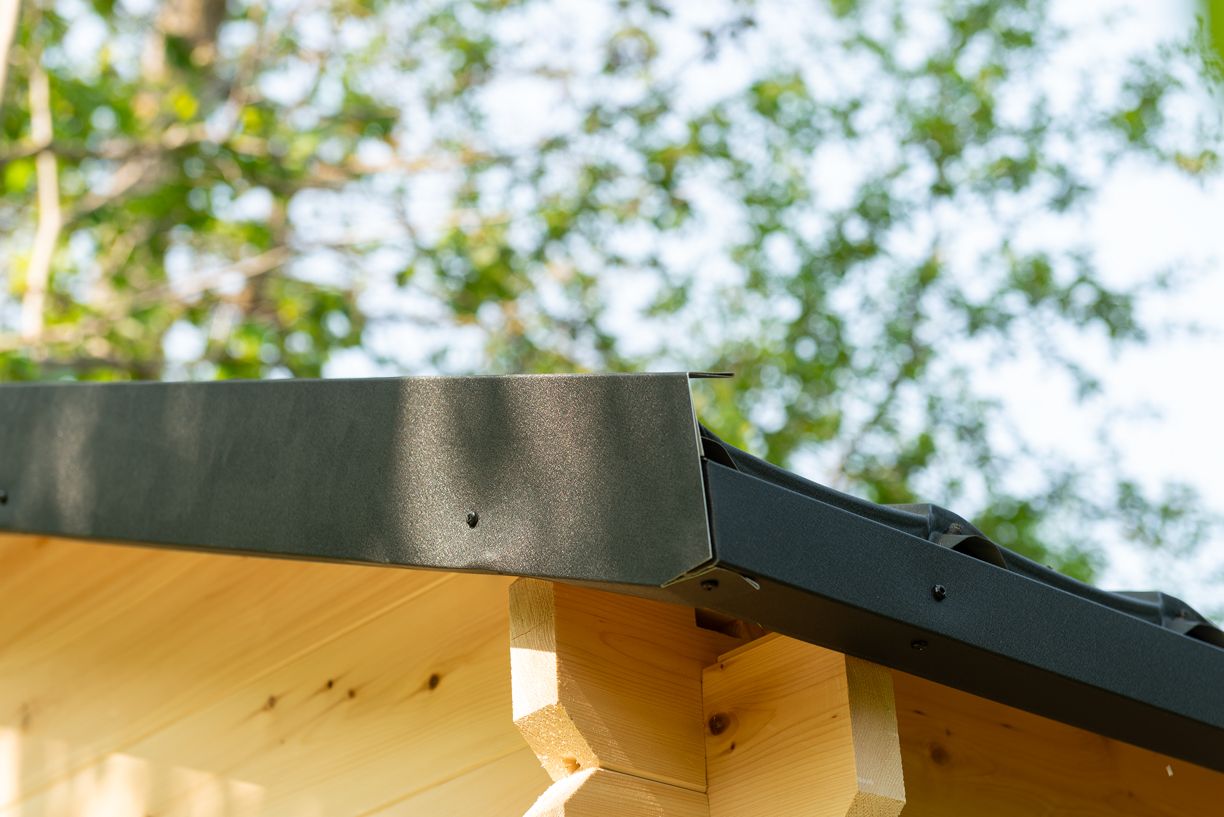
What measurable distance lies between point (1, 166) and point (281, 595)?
510 cm

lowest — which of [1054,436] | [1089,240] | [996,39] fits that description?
[1054,436]

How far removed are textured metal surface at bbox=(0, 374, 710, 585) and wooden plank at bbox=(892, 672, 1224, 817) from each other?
680mm

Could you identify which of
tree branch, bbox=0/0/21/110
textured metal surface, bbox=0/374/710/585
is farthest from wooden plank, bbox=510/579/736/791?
tree branch, bbox=0/0/21/110

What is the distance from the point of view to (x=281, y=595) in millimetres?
2041

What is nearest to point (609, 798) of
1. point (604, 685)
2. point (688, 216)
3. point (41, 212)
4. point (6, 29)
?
point (604, 685)

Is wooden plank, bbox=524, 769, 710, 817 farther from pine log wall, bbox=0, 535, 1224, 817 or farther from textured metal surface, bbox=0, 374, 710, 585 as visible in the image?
textured metal surface, bbox=0, 374, 710, 585

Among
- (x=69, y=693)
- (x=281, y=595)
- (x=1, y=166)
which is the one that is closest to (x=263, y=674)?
(x=281, y=595)

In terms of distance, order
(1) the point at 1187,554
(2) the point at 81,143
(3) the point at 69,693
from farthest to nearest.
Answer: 1. (1) the point at 1187,554
2. (2) the point at 81,143
3. (3) the point at 69,693

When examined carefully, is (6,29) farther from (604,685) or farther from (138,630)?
(604,685)

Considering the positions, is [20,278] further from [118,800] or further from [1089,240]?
[1089,240]

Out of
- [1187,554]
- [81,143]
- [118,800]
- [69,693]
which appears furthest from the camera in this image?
[1187,554]

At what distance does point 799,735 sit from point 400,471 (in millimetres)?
512

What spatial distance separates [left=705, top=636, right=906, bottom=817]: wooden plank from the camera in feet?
4.36

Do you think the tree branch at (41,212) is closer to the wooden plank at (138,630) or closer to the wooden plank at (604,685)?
the wooden plank at (138,630)
